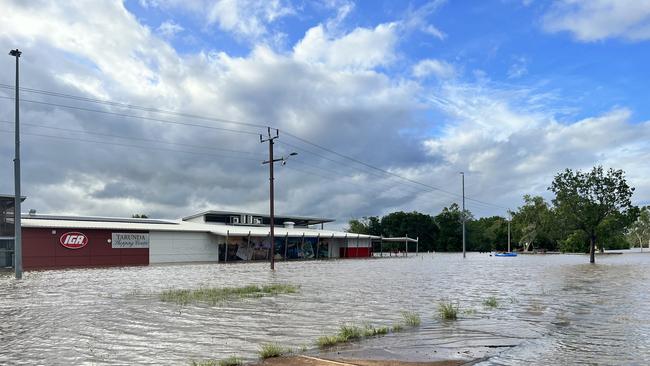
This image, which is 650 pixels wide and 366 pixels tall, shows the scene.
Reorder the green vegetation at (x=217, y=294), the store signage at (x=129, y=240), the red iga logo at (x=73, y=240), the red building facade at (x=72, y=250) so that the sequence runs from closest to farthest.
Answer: the green vegetation at (x=217, y=294), the red building facade at (x=72, y=250), the red iga logo at (x=73, y=240), the store signage at (x=129, y=240)

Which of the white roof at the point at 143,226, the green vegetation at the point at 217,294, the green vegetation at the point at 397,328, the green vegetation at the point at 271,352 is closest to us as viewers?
the green vegetation at the point at 271,352

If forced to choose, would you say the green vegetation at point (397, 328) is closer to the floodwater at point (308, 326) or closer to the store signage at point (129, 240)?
the floodwater at point (308, 326)

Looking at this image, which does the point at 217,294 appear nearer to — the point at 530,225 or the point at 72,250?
the point at 72,250

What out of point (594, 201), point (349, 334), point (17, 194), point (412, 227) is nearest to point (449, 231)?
point (412, 227)

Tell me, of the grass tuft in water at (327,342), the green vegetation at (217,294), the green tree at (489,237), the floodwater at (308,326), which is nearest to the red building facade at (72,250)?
the floodwater at (308,326)

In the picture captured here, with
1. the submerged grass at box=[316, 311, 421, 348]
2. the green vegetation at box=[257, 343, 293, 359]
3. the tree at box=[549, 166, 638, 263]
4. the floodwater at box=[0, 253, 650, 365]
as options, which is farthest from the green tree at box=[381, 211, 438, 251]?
the green vegetation at box=[257, 343, 293, 359]

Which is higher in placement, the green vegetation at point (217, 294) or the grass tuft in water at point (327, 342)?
the grass tuft in water at point (327, 342)

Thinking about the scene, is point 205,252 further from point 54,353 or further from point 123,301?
point 54,353

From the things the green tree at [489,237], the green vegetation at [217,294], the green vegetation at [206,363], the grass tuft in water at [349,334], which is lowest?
the green tree at [489,237]

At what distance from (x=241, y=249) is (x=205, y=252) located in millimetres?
5068

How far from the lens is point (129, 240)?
161 ft

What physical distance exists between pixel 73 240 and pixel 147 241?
715cm

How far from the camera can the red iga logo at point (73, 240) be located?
44.2m

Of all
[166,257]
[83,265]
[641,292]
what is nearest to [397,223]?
[166,257]
